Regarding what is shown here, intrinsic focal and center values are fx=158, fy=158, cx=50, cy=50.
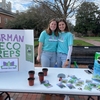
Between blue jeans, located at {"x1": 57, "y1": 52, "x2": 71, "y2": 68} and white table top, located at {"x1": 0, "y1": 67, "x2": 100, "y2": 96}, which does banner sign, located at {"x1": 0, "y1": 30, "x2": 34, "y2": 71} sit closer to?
white table top, located at {"x1": 0, "y1": 67, "x2": 100, "y2": 96}

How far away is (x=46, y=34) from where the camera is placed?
8.02 ft

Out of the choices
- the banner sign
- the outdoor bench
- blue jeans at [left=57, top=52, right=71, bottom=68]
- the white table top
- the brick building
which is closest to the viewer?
the white table top

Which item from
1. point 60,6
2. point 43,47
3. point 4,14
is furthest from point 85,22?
point 43,47

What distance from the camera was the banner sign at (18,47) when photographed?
1896 millimetres

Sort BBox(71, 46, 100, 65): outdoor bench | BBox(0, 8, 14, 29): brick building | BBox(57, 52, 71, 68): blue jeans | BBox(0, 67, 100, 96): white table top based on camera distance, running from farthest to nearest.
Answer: BBox(0, 8, 14, 29): brick building
BBox(71, 46, 100, 65): outdoor bench
BBox(57, 52, 71, 68): blue jeans
BBox(0, 67, 100, 96): white table top

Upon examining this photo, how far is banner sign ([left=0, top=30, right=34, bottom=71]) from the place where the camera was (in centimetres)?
Answer: 190

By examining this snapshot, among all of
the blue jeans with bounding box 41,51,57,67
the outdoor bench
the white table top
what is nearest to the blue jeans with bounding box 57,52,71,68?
the blue jeans with bounding box 41,51,57,67

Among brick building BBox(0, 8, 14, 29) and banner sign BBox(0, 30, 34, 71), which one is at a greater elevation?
brick building BBox(0, 8, 14, 29)

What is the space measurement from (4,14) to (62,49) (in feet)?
80.8

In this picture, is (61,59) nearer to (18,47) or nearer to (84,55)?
(18,47)

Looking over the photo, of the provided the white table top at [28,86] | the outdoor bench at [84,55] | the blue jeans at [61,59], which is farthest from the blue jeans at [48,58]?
the outdoor bench at [84,55]

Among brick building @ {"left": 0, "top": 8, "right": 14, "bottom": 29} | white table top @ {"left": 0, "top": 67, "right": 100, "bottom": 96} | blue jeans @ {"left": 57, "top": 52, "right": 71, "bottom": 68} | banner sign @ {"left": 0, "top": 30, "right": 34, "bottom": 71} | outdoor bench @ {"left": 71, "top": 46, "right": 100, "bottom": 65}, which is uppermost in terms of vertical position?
brick building @ {"left": 0, "top": 8, "right": 14, "bottom": 29}

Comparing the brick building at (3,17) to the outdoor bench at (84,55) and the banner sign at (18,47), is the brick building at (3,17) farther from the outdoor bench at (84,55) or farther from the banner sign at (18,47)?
the banner sign at (18,47)

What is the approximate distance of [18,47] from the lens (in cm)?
194
